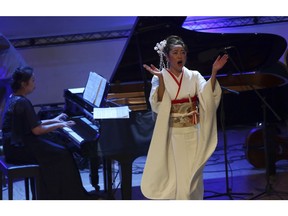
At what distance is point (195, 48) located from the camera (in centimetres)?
444

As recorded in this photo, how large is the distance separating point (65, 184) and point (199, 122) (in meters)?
1.06

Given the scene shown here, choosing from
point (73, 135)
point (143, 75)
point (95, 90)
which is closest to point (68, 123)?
point (73, 135)

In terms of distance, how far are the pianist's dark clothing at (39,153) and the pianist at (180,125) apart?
633 mm

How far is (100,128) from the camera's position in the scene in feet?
11.5

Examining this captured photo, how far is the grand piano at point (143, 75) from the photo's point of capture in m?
3.53

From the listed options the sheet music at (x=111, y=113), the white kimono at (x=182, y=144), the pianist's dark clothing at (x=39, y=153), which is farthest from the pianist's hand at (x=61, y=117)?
the white kimono at (x=182, y=144)

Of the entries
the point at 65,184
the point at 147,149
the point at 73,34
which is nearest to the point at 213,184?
the point at 147,149

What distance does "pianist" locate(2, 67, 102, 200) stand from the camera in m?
3.58

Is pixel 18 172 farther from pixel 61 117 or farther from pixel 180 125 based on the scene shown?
pixel 180 125

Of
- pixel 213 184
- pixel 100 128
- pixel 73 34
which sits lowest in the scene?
pixel 213 184

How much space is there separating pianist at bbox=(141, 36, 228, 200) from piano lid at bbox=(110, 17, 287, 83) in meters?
0.69

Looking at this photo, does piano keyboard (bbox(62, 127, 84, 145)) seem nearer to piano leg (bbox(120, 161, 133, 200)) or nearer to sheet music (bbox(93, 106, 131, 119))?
sheet music (bbox(93, 106, 131, 119))
